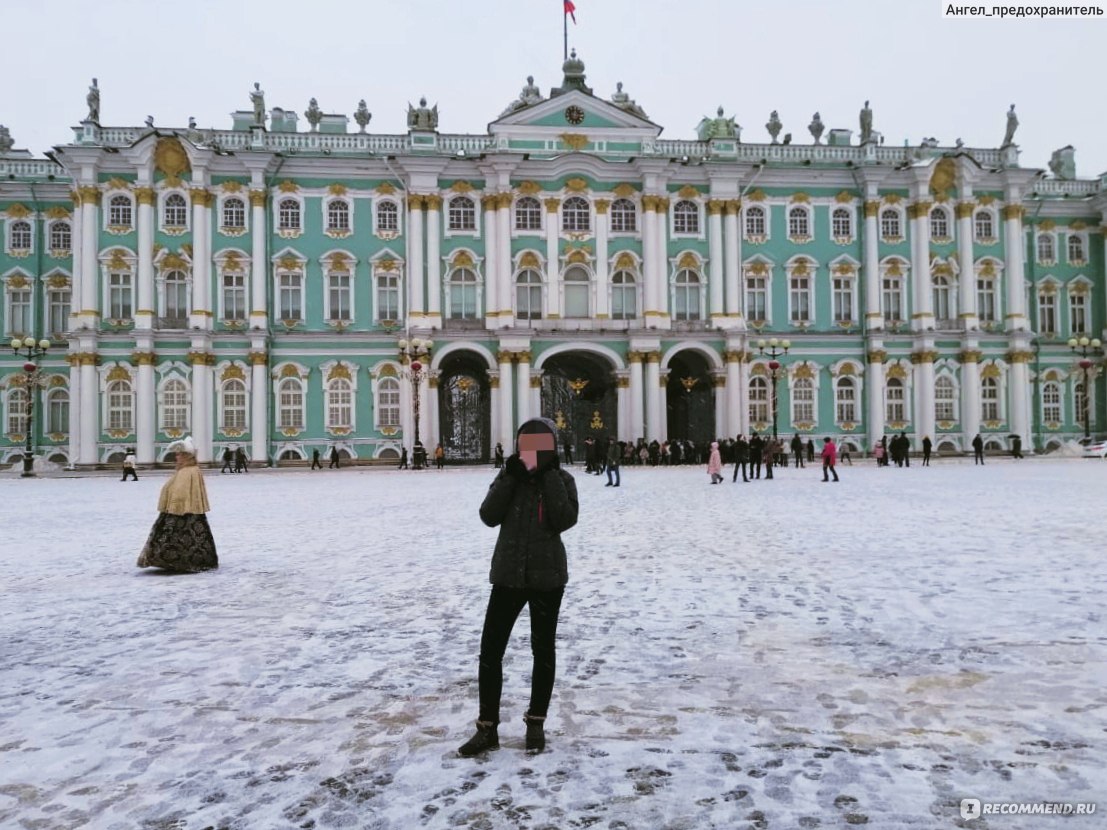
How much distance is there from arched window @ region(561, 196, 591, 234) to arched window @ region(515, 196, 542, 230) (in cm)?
126

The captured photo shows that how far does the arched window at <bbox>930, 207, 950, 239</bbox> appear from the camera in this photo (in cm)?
4669

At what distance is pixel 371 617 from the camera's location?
7.89 meters

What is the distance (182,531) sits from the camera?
1061 cm

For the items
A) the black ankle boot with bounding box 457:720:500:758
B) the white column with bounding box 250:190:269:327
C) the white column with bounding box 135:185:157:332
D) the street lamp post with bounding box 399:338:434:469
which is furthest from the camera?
the white column with bounding box 250:190:269:327

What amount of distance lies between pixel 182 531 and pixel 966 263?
1772 inches

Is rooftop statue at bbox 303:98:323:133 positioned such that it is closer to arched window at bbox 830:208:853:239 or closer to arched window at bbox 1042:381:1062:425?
arched window at bbox 830:208:853:239

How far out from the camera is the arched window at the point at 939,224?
46.7 meters

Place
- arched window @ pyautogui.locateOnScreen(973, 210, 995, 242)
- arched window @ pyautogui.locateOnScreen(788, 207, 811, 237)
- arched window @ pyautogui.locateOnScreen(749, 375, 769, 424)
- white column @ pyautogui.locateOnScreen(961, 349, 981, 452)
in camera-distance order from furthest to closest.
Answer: arched window @ pyautogui.locateOnScreen(973, 210, 995, 242) → white column @ pyautogui.locateOnScreen(961, 349, 981, 452) → arched window @ pyautogui.locateOnScreen(788, 207, 811, 237) → arched window @ pyautogui.locateOnScreen(749, 375, 769, 424)

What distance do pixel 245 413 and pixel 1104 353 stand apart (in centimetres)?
4492

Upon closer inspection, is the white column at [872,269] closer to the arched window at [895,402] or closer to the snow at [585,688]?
the arched window at [895,402]

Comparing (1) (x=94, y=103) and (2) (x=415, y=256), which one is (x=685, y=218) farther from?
(1) (x=94, y=103)

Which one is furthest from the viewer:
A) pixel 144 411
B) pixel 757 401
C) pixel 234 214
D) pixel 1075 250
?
pixel 1075 250

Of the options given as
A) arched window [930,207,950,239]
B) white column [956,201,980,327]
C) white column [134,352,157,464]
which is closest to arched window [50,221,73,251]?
white column [134,352,157,464]

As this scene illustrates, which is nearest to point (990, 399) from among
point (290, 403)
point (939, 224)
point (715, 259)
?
point (939, 224)
